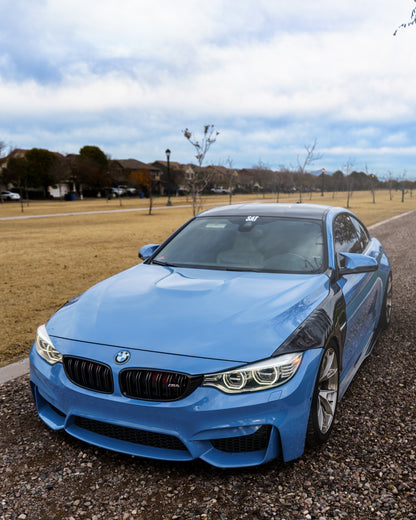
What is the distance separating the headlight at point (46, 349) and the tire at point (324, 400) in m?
1.51

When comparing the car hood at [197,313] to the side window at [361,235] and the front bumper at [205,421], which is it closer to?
the front bumper at [205,421]

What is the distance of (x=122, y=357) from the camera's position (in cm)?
246

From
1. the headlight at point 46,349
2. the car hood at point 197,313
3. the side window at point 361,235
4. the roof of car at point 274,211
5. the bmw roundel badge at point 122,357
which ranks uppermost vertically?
the roof of car at point 274,211

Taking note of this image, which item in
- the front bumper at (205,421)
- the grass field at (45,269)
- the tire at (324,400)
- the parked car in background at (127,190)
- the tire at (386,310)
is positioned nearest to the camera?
the front bumper at (205,421)

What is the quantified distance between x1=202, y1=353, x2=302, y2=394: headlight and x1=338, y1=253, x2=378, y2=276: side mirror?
1364mm

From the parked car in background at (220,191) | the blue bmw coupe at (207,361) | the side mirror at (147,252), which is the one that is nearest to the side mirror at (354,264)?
the blue bmw coupe at (207,361)

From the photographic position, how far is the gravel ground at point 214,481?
7.65 ft

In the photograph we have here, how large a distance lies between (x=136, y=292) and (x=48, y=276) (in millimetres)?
6168

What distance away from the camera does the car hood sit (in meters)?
2.46

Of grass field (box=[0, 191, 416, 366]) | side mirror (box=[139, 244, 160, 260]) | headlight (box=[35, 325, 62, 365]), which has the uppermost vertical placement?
side mirror (box=[139, 244, 160, 260])

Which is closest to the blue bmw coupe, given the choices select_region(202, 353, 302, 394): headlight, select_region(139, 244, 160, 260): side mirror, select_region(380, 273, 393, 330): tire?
select_region(202, 353, 302, 394): headlight

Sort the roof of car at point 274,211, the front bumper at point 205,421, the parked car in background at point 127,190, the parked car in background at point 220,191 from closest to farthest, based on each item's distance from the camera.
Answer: the front bumper at point 205,421 < the roof of car at point 274,211 < the parked car in background at point 127,190 < the parked car in background at point 220,191

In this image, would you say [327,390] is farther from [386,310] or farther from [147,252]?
[386,310]

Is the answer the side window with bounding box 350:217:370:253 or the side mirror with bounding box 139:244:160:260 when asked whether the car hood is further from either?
the side window with bounding box 350:217:370:253
